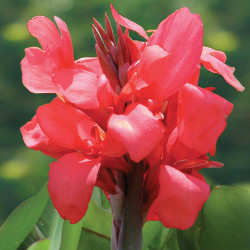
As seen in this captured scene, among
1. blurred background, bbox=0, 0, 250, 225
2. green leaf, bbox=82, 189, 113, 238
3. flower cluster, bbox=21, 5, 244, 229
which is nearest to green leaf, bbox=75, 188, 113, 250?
green leaf, bbox=82, 189, 113, 238

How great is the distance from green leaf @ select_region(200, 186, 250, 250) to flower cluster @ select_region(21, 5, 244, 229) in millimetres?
98

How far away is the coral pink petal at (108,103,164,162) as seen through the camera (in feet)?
1.35

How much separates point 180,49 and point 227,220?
212mm

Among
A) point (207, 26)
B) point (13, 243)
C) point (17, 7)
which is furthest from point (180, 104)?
point (17, 7)

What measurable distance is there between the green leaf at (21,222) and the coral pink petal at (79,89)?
0.63 feet

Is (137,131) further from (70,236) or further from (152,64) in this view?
(70,236)

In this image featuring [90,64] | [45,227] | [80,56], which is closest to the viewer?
[90,64]

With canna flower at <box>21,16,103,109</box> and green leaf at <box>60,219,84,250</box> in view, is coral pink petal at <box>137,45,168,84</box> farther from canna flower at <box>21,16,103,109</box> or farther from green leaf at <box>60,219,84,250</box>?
green leaf at <box>60,219,84,250</box>

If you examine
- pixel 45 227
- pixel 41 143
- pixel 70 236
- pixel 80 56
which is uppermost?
pixel 41 143

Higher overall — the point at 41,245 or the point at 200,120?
the point at 200,120

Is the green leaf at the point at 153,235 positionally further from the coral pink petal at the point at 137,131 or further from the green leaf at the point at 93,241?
the coral pink petal at the point at 137,131

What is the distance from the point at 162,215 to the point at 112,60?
14cm

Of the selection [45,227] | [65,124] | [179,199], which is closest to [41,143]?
[65,124]

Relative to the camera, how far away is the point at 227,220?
586 mm
